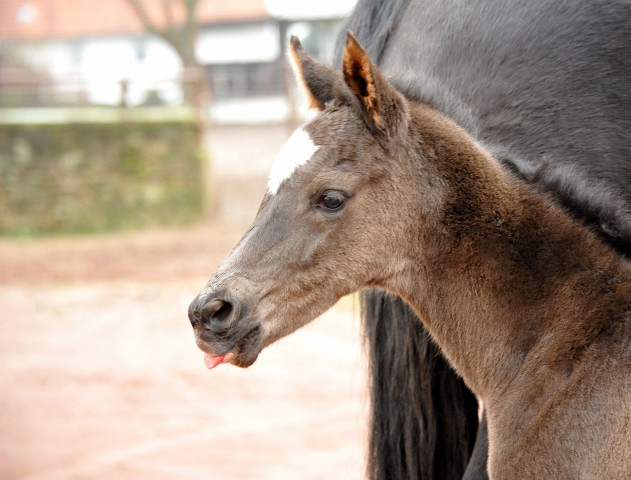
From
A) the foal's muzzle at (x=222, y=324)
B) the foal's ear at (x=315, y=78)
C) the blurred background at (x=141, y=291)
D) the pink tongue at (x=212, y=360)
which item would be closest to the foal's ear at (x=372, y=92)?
the foal's ear at (x=315, y=78)

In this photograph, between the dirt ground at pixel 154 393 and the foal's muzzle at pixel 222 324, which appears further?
the dirt ground at pixel 154 393

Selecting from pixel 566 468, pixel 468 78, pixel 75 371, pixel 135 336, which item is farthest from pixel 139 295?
pixel 566 468

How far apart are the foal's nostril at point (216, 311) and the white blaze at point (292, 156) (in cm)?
37

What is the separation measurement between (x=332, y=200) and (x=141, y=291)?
737 cm

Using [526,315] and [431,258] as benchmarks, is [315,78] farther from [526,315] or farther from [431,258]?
[526,315]

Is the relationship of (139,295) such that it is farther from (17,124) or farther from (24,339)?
(17,124)

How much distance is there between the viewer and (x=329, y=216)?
2361mm

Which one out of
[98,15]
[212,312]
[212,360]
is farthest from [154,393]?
[98,15]

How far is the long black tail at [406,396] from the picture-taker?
317 cm

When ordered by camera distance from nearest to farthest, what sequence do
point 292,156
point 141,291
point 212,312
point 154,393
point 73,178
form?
1. point 212,312
2. point 292,156
3. point 154,393
4. point 141,291
5. point 73,178

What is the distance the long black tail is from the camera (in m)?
3.17

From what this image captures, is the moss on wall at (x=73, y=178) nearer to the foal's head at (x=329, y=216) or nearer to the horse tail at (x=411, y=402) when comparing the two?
the horse tail at (x=411, y=402)

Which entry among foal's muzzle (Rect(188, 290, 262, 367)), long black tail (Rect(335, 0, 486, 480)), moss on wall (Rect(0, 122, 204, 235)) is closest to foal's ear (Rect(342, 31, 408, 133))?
foal's muzzle (Rect(188, 290, 262, 367))

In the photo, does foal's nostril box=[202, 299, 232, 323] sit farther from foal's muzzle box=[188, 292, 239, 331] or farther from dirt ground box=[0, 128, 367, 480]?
dirt ground box=[0, 128, 367, 480]
